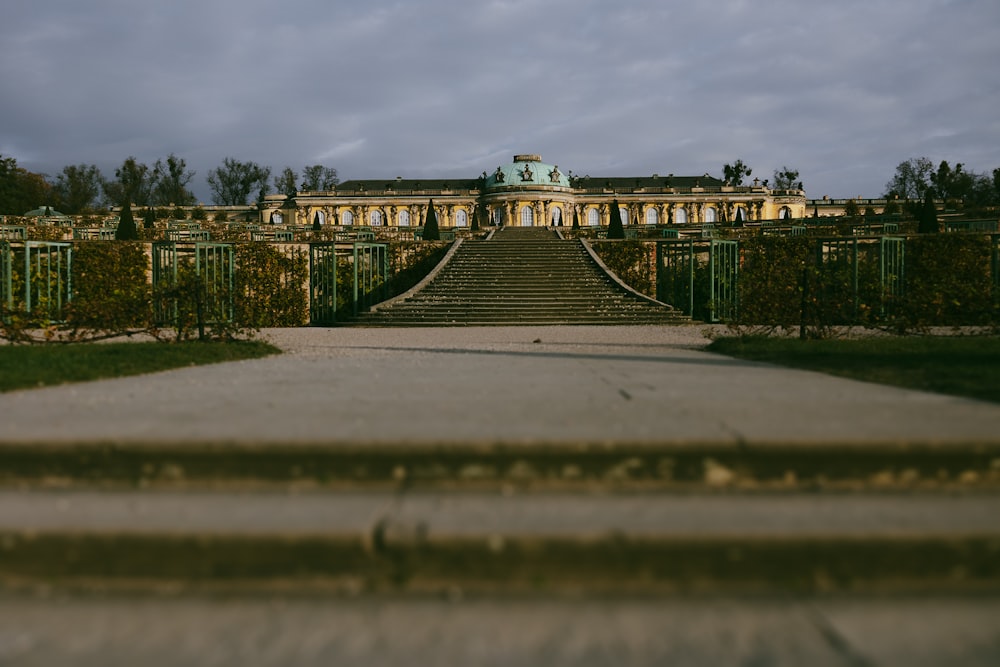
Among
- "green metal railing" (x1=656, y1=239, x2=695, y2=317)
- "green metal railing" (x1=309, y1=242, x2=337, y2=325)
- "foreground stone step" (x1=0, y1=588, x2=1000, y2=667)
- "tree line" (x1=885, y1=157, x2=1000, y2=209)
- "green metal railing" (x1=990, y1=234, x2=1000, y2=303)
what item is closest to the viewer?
"foreground stone step" (x1=0, y1=588, x2=1000, y2=667)

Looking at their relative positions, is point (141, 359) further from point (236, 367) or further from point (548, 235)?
point (548, 235)

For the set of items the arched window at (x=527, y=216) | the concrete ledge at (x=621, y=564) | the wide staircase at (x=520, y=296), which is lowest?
the concrete ledge at (x=621, y=564)

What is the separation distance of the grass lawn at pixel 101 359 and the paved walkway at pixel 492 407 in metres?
0.51

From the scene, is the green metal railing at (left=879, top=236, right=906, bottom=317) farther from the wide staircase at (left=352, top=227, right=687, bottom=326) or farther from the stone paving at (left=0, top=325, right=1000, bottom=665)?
the stone paving at (left=0, top=325, right=1000, bottom=665)

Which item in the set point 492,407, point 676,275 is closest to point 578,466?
point 492,407

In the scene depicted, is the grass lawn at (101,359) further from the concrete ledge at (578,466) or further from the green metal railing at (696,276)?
the green metal railing at (696,276)

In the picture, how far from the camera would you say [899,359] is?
797cm

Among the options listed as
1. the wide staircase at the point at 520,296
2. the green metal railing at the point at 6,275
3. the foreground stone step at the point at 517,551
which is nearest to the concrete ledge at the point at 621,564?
the foreground stone step at the point at 517,551

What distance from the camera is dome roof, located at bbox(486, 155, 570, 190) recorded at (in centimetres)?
8788

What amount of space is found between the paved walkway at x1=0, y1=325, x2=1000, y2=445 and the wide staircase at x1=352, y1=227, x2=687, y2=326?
11.7m

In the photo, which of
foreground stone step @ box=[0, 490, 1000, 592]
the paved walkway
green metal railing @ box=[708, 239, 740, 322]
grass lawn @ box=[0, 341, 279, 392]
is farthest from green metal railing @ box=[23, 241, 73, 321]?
green metal railing @ box=[708, 239, 740, 322]

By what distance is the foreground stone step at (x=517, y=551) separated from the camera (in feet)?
8.46

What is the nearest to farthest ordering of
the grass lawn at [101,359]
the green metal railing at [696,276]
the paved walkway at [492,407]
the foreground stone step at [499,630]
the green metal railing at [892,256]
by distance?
the foreground stone step at [499,630], the paved walkway at [492,407], the grass lawn at [101,359], the green metal railing at [892,256], the green metal railing at [696,276]

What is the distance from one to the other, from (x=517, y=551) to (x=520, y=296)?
19.6 meters
